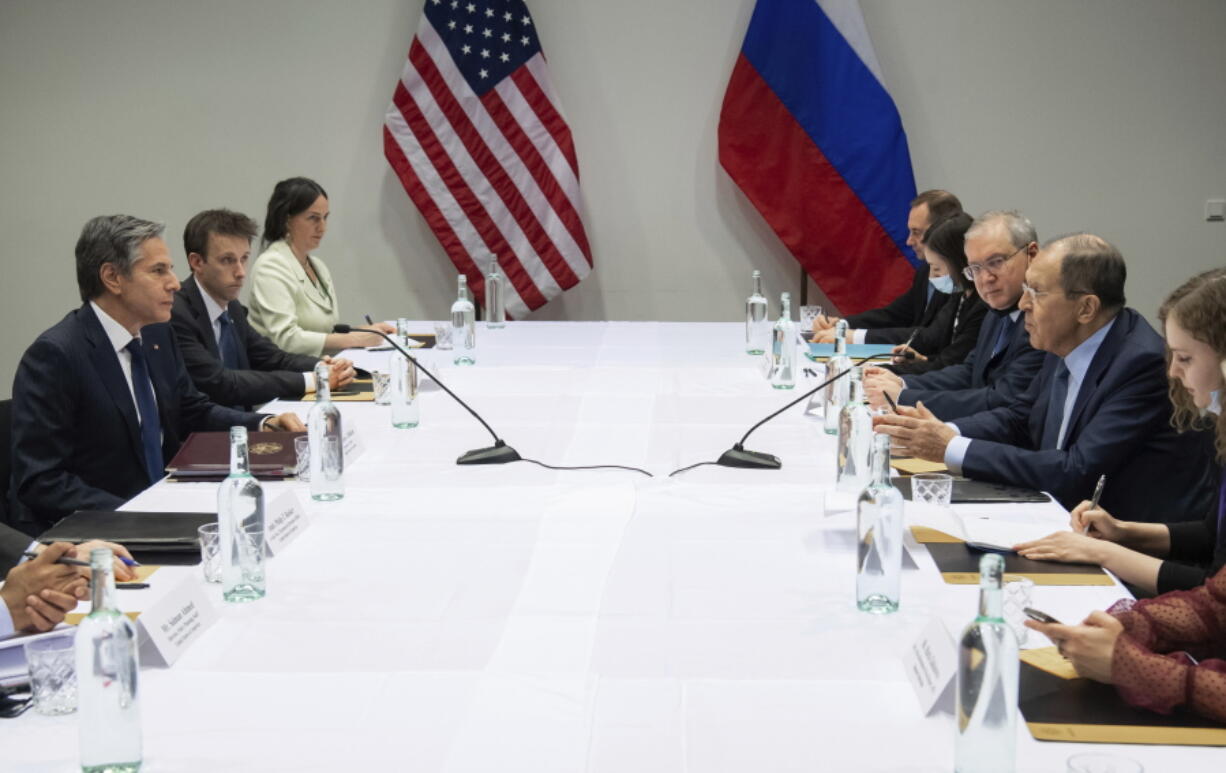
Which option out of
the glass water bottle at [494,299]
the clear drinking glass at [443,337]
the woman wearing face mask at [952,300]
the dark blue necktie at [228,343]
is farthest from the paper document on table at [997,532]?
the glass water bottle at [494,299]

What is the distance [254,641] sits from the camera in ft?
6.10

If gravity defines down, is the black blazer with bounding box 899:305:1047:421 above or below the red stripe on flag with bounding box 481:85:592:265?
below

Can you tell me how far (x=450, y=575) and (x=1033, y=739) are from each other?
982 mm

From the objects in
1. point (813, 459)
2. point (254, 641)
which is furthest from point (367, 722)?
point (813, 459)

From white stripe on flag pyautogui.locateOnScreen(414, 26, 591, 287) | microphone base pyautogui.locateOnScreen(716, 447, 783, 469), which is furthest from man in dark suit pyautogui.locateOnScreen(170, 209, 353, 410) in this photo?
white stripe on flag pyautogui.locateOnScreen(414, 26, 591, 287)

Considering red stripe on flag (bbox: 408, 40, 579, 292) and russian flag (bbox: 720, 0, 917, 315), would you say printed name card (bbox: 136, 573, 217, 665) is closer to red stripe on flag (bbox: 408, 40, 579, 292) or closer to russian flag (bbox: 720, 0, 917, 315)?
red stripe on flag (bbox: 408, 40, 579, 292)

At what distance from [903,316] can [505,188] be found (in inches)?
81.0

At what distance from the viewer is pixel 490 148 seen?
6.34m

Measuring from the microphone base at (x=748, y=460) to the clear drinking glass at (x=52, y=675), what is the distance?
160 centimetres

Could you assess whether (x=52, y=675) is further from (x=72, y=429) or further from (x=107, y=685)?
(x=72, y=429)

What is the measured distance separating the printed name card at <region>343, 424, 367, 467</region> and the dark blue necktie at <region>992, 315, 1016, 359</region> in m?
1.96

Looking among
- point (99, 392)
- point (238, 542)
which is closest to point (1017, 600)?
point (238, 542)

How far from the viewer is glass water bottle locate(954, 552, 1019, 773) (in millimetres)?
1357

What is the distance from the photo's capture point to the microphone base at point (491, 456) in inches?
116
